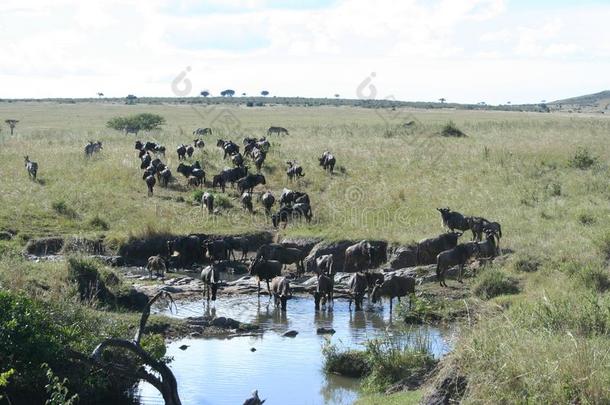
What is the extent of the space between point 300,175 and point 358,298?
15.1 m

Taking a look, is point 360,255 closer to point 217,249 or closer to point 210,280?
point 217,249

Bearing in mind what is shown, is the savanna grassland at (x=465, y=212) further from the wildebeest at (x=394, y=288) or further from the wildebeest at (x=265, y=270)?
the wildebeest at (x=265, y=270)

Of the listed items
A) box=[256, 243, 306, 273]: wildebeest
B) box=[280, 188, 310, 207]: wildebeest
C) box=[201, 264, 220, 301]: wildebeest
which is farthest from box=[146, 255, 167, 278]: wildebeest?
box=[280, 188, 310, 207]: wildebeest

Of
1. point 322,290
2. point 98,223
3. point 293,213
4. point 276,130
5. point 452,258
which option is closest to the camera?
point 322,290

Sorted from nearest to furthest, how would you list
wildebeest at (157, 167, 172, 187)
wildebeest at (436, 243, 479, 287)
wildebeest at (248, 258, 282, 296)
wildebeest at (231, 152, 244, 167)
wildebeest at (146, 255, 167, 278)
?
1. wildebeest at (436, 243, 479, 287)
2. wildebeest at (248, 258, 282, 296)
3. wildebeest at (146, 255, 167, 278)
4. wildebeest at (157, 167, 172, 187)
5. wildebeest at (231, 152, 244, 167)

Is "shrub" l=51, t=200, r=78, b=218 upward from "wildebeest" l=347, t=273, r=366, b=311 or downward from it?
upward

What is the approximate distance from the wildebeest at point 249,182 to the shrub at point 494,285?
1325 centimetres

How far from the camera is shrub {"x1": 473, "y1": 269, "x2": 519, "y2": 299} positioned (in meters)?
21.8

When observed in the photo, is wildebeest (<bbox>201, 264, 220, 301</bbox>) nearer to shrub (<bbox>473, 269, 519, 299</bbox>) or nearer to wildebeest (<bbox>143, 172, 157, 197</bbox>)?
shrub (<bbox>473, 269, 519, 299</bbox>)

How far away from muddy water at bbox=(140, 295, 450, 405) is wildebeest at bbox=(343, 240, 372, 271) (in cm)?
229

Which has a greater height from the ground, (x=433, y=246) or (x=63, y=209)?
(x=63, y=209)

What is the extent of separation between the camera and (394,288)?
2162 cm

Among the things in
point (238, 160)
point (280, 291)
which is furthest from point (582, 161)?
point (280, 291)

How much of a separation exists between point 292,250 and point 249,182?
27.0 ft
